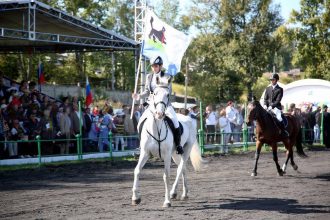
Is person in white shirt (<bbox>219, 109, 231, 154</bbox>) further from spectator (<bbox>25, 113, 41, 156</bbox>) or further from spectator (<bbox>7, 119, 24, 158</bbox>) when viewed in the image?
spectator (<bbox>7, 119, 24, 158</bbox>)

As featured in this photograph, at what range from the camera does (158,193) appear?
12.7 metres

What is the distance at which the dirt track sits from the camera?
1009 centimetres

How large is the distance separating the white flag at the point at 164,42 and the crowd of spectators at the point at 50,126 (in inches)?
135

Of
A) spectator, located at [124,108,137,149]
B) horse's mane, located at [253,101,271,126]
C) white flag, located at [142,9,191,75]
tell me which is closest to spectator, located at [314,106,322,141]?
spectator, located at [124,108,137,149]

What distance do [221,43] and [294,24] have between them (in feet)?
27.2

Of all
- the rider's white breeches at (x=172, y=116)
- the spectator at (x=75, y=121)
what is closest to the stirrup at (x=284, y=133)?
the rider's white breeches at (x=172, y=116)

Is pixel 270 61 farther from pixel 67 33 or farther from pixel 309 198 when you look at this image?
pixel 309 198

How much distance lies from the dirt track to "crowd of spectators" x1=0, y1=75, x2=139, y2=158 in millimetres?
1573

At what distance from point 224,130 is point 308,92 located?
1344 cm

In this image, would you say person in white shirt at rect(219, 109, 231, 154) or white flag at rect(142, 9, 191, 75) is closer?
white flag at rect(142, 9, 191, 75)

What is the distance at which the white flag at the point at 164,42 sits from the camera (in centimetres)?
2088

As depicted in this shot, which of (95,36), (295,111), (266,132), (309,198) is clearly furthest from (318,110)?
(309,198)

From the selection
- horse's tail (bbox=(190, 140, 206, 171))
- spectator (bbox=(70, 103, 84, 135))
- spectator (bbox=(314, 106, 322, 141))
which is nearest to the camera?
Result: horse's tail (bbox=(190, 140, 206, 171))

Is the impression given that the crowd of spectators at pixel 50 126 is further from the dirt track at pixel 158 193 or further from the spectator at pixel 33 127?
the dirt track at pixel 158 193
